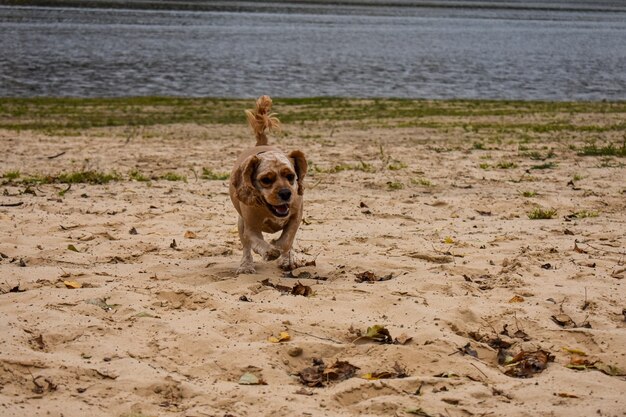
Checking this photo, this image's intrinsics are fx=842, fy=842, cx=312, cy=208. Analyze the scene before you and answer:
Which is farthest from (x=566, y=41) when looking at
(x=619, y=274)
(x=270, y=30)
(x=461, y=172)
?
(x=619, y=274)

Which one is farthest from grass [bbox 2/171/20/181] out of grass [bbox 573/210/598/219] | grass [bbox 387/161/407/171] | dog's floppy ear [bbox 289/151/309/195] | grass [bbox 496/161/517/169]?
grass [bbox 573/210/598/219]

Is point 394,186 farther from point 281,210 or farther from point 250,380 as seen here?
point 250,380

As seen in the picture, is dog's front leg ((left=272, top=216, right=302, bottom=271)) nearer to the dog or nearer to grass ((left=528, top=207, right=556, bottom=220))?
the dog

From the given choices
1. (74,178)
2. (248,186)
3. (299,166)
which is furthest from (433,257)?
(74,178)

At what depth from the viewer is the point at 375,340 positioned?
529cm

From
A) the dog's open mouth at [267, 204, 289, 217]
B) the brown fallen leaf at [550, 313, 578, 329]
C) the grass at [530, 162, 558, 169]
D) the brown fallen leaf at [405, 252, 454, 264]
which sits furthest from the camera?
the grass at [530, 162, 558, 169]

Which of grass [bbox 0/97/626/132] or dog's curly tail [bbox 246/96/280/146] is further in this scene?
grass [bbox 0/97/626/132]

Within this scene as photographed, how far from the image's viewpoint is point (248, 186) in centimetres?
654

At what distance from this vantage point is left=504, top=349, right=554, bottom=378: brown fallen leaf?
4.84 m

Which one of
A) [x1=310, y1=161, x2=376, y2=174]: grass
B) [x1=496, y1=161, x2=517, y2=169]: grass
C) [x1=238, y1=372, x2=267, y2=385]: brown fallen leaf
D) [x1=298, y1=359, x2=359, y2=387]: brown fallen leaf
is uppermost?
[x1=298, y1=359, x2=359, y2=387]: brown fallen leaf

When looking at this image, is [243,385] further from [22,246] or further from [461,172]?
[461,172]

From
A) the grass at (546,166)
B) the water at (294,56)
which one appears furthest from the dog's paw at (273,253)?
the water at (294,56)

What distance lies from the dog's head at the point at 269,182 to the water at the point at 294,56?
924 inches

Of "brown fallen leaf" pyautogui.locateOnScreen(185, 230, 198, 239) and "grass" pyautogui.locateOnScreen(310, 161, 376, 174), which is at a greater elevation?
"brown fallen leaf" pyautogui.locateOnScreen(185, 230, 198, 239)
